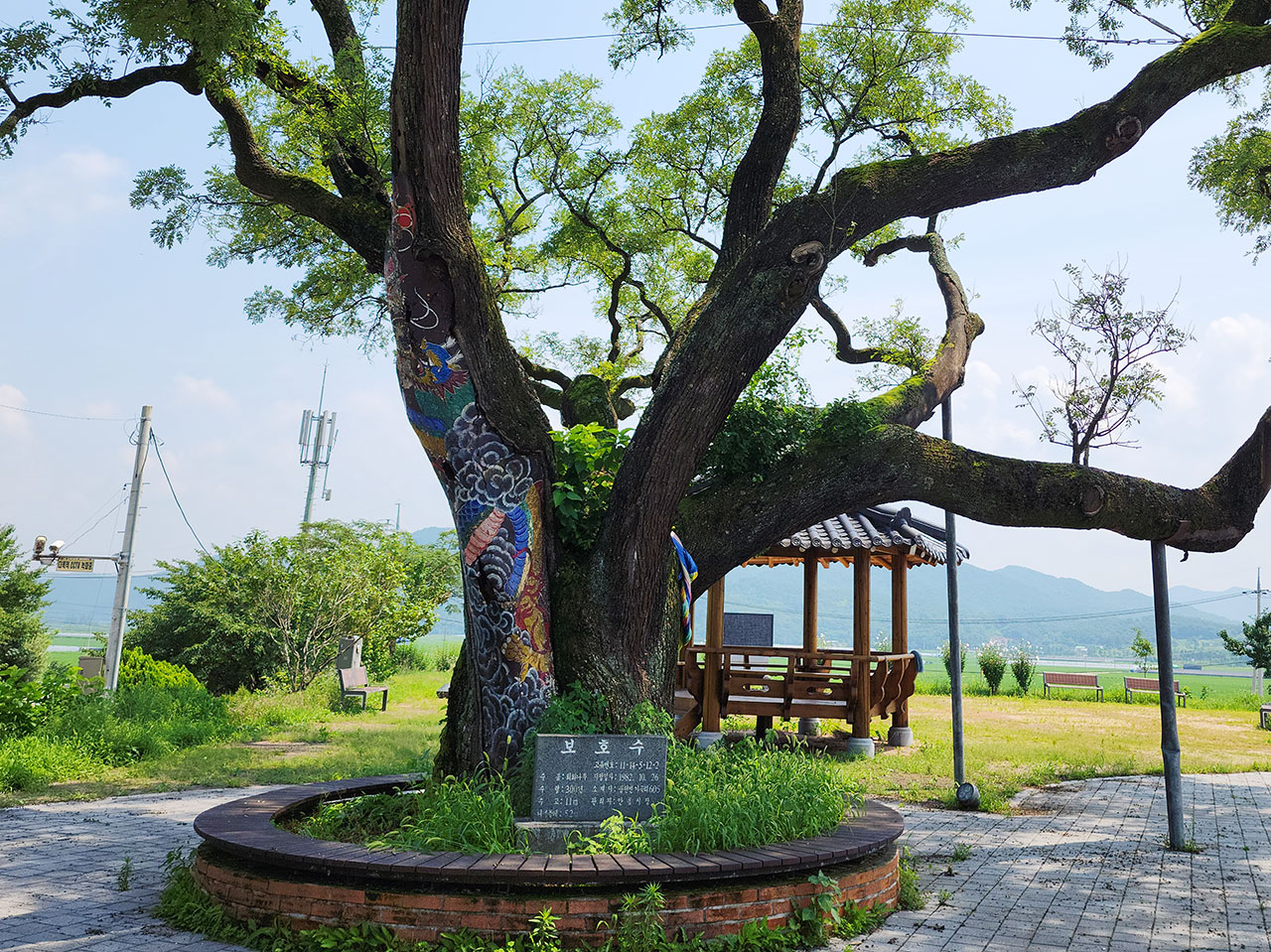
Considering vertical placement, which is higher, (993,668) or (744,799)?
(993,668)

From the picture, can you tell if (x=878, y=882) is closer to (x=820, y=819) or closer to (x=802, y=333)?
(x=820, y=819)

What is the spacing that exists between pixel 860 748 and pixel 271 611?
42.2ft

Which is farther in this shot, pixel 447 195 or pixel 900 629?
pixel 900 629

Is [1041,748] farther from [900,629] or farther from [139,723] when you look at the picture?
[139,723]

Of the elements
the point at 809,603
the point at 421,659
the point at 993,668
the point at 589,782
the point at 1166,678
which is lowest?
the point at 421,659

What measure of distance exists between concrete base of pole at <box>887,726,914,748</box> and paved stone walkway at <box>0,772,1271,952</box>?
12.5 feet

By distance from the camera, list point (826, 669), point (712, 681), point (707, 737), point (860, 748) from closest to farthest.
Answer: point (860, 748)
point (707, 737)
point (712, 681)
point (826, 669)

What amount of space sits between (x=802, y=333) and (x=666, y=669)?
3146 mm

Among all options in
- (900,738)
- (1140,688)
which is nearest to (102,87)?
(900,738)

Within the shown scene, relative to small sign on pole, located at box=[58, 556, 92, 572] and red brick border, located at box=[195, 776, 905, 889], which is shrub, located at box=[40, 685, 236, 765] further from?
red brick border, located at box=[195, 776, 905, 889]

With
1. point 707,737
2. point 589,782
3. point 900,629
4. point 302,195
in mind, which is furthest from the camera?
point 900,629

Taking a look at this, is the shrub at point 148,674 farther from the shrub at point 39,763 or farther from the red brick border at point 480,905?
the red brick border at point 480,905

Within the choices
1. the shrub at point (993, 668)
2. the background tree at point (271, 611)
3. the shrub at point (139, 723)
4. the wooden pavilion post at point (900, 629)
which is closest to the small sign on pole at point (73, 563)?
the shrub at point (139, 723)

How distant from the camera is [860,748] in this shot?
13344 millimetres
